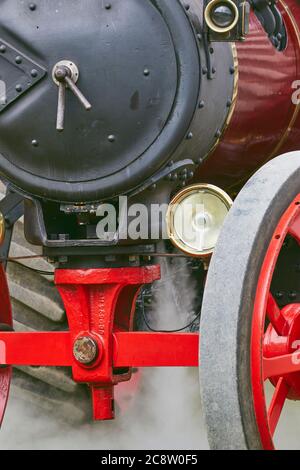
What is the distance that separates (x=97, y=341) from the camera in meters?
3.06

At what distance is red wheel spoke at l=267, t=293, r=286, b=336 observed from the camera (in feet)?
9.41

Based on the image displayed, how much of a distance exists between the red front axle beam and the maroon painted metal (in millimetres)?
511

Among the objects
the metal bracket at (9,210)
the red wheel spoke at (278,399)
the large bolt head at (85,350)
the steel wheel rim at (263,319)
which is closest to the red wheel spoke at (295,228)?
the steel wheel rim at (263,319)

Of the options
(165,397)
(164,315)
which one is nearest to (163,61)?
(164,315)

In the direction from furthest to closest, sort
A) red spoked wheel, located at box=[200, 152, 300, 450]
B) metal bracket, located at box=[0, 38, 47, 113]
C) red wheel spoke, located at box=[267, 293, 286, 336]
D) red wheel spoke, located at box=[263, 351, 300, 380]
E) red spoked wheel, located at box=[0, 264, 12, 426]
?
red spoked wheel, located at box=[0, 264, 12, 426]
metal bracket, located at box=[0, 38, 47, 113]
red wheel spoke, located at box=[267, 293, 286, 336]
red wheel spoke, located at box=[263, 351, 300, 380]
red spoked wheel, located at box=[200, 152, 300, 450]

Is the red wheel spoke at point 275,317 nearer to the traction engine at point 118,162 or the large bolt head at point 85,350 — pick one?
the traction engine at point 118,162

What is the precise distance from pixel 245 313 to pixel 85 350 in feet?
2.27

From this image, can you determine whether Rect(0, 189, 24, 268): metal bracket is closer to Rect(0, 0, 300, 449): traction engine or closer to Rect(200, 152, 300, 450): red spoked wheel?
Rect(0, 0, 300, 449): traction engine

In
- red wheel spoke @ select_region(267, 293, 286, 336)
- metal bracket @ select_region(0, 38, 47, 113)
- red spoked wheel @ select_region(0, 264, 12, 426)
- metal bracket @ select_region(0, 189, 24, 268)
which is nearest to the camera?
red wheel spoke @ select_region(267, 293, 286, 336)

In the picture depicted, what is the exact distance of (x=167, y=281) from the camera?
390 centimetres

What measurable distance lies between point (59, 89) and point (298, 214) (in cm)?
73

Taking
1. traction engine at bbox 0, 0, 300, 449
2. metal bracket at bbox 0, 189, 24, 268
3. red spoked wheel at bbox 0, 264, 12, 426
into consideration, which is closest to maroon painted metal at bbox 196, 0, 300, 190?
traction engine at bbox 0, 0, 300, 449

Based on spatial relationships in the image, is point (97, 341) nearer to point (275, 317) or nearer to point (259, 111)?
point (275, 317)

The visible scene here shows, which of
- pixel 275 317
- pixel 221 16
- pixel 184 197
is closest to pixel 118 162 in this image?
pixel 184 197
